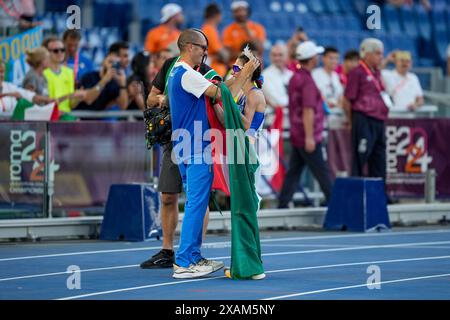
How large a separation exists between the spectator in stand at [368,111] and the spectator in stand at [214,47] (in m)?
3.33

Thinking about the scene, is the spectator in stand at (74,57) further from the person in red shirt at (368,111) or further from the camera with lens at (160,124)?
the camera with lens at (160,124)

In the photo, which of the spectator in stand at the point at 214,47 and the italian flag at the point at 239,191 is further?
the spectator in stand at the point at 214,47

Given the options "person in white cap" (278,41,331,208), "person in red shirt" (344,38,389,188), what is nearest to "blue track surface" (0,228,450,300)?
"person in white cap" (278,41,331,208)

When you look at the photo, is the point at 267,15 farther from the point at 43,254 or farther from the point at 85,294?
the point at 85,294

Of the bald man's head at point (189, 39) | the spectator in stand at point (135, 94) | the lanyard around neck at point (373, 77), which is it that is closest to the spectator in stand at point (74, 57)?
the spectator in stand at point (135, 94)

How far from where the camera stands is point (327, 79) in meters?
21.0

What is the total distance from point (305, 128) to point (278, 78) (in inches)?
92.3

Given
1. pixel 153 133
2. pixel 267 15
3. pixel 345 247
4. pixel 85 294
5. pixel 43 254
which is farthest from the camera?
pixel 267 15

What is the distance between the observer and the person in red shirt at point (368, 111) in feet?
59.9

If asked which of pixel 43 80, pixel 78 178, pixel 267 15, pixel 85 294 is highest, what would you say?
pixel 267 15

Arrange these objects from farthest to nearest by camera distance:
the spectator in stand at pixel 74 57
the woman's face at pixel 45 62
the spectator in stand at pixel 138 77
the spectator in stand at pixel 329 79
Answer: the spectator in stand at pixel 329 79 < the spectator in stand at pixel 74 57 < the spectator in stand at pixel 138 77 < the woman's face at pixel 45 62

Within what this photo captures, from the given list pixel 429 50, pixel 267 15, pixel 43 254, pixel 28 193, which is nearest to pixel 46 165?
pixel 28 193

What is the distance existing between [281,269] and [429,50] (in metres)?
16.9

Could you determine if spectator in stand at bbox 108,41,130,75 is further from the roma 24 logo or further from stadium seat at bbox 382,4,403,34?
stadium seat at bbox 382,4,403,34
